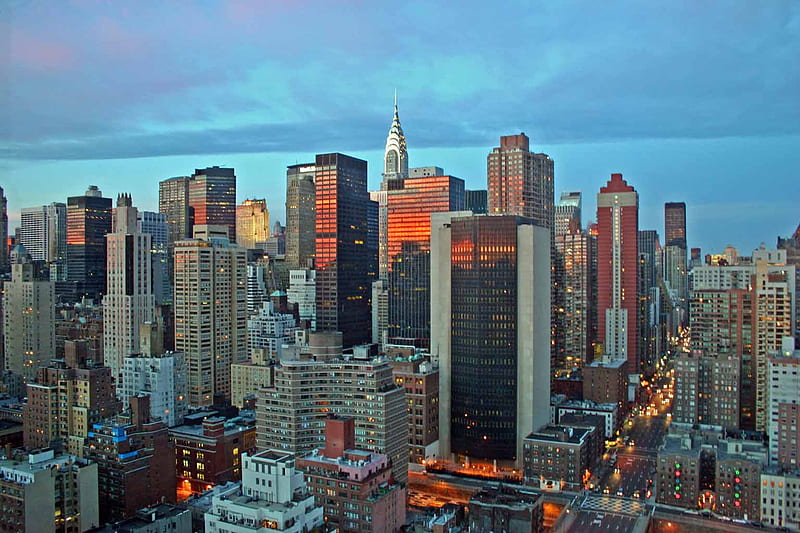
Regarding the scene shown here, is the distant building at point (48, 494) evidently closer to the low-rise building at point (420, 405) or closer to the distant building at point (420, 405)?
the low-rise building at point (420, 405)

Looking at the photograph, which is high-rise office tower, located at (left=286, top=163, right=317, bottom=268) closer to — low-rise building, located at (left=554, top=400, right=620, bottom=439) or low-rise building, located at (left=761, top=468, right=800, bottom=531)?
low-rise building, located at (left=554, top=400, right=620, bottom=439)

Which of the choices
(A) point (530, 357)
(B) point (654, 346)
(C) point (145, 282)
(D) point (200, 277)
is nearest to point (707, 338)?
(A) point (530, 357)

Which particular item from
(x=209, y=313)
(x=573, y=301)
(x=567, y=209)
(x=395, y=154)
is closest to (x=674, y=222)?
(x=567, y=209)

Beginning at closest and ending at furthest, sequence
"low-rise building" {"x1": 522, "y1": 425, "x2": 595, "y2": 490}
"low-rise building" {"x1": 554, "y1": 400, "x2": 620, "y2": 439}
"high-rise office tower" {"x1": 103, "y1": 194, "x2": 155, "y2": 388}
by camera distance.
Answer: "low-rise building" {"x1": 522, "y1": 425, "x2": 595, "y2": 490} → "low-rise building" {"x1": 554, "y1": 400, "x2": 620, "y2": 439} → "high-rise office tower" {"x1": 103, "y1": 194, "x2": 155, "y2": 388}

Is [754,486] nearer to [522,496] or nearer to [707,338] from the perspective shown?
[522,496]

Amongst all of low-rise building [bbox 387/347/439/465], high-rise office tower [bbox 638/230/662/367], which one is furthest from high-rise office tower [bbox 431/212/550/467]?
high-rise office tower [bbox 638/230/662/367]
